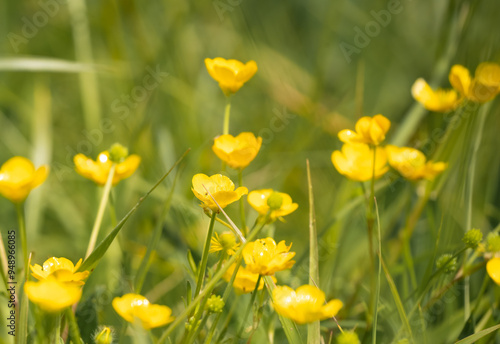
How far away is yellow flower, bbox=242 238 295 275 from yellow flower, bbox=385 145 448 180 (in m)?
0.26

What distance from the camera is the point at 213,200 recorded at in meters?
0.50

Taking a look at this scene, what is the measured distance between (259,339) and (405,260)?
210 millimetres

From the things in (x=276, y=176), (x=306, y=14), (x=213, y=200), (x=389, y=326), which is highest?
(x=306, y=14)

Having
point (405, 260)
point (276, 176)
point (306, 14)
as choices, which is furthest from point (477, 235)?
point (306, 14)

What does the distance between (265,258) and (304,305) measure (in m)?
0.06

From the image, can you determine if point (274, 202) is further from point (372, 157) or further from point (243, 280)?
point (372, 157)

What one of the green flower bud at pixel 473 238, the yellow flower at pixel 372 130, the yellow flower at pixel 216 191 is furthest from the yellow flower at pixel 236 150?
the green flower bud at pixel 473 238

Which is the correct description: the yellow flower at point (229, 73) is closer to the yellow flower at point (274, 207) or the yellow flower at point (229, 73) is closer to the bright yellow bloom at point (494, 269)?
the yellow flower at point (274, 207)

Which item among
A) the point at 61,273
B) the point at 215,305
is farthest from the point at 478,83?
the point at 61,273

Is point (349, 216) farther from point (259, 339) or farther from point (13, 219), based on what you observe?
point (13, 219)

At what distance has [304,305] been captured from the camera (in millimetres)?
467

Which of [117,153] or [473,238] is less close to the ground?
[117,153]

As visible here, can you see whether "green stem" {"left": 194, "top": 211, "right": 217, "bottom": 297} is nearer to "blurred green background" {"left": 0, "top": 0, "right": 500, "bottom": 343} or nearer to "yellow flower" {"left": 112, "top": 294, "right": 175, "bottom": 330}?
"yellow flower" {"left": 112, "top": 294, "right": 175, "bottom": 330}

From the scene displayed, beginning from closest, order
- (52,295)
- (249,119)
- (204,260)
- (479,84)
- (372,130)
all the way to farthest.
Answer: (52,295), (204,260), (372,130), (479,84), (249,119)
